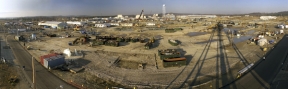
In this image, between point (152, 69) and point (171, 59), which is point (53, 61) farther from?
point (171, 59)

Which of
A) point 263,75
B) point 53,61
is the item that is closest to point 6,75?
point 53,61

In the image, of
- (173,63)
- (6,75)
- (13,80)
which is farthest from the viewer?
(173,63)

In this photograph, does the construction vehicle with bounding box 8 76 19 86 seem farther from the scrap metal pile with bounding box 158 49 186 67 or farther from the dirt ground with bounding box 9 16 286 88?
the scrap metal pile with bounding box 158 49 186 67

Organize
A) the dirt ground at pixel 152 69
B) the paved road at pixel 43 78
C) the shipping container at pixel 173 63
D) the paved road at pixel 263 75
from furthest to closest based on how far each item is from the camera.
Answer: the shipping container at pixel 173 63 < the dirt ground at pixel 152 69 < the paved road at pixel 43 78 < the paved road at pixel 263 75

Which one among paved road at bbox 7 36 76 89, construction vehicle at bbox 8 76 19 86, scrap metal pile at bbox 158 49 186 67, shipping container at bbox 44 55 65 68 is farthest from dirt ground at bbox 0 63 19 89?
scrap metal pile at bbox 158 49 186 67

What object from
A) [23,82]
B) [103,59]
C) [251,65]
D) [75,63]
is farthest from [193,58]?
[23,82]

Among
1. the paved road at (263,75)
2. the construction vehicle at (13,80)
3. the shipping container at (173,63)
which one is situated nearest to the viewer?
the paved road at (263,75)

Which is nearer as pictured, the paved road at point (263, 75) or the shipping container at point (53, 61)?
the paved road at point (263, 75)

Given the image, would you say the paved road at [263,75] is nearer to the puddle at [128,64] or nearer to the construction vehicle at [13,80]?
the puddle at [128,64]

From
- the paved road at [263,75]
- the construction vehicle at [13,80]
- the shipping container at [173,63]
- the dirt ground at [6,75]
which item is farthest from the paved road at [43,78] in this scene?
the paved road at [263,75]
